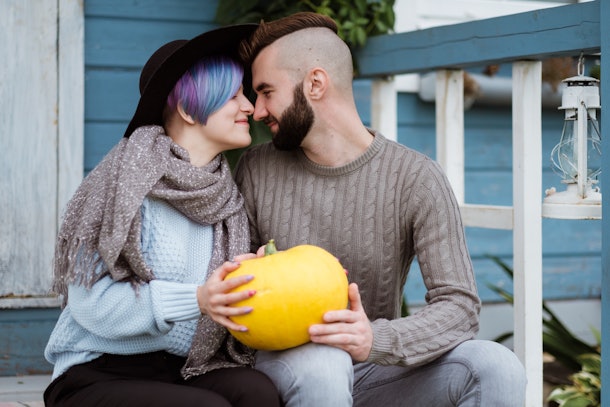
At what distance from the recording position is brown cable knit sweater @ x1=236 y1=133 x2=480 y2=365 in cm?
264

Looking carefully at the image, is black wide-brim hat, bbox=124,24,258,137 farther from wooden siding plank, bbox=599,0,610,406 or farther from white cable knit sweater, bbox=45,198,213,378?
wooden siding plank, bbox=599,0,610,406

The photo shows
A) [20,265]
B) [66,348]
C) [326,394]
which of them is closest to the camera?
[326,394]

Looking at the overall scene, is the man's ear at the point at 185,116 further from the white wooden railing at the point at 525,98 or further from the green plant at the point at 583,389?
the green plant at the point at 583,389

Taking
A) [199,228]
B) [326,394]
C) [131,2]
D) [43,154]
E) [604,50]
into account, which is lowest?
[326,394]

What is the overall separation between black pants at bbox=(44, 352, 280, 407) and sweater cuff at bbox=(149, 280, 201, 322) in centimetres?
16

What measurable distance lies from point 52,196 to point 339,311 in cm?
173

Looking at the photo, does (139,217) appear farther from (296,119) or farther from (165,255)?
(296,119)

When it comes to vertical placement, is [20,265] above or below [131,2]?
below

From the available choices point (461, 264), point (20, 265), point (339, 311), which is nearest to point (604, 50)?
point (461, 264)

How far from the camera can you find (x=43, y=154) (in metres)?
3.80

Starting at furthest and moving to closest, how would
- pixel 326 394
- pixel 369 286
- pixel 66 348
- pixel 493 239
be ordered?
1. pixel 493 239
2. pixel 369 286
3. pixel 66 348
4. pixel 326 394

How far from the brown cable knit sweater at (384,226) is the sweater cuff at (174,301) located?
464mm

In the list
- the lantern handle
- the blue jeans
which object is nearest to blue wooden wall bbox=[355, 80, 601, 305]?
the lantern handle

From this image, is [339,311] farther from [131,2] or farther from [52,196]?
[131,2]
